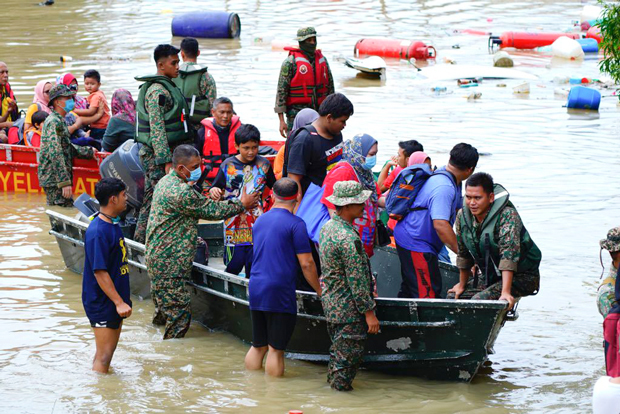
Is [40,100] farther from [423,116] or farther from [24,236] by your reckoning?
[423,116]

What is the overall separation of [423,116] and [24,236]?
30.8 feet

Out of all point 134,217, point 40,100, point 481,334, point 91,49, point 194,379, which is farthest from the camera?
point 91,49

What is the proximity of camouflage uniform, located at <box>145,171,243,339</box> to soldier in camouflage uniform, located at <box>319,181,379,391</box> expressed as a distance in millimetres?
1407

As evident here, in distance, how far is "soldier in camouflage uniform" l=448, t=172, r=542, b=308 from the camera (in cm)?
673

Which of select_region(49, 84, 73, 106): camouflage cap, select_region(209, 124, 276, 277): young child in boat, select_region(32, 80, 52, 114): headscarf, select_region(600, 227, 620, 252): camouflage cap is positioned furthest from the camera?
select_region(32, 80, 52, 114): headscarf

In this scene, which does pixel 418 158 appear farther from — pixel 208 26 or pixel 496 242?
pixel 208 26

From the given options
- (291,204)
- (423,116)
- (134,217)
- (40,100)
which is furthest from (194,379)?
(423,116)

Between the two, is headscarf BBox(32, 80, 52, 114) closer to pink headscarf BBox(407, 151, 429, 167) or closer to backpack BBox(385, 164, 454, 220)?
pink headscarf BBox(407, 151, 429, 167)

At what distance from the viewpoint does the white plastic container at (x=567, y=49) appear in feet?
80.0

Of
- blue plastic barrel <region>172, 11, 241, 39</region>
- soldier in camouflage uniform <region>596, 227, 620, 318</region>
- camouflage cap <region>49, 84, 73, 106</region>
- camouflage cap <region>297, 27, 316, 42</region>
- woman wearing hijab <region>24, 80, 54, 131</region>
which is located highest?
camouflage cap <region>297, 27, 316, 42</region>

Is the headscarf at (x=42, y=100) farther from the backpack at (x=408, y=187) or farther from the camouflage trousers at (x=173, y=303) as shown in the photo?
the backpack at (x=408, y=187)

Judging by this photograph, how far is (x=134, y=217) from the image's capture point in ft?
33.2

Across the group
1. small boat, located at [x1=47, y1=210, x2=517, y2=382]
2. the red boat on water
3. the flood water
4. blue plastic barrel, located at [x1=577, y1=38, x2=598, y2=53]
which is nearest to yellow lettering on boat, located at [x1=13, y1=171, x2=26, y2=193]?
the red boat on water

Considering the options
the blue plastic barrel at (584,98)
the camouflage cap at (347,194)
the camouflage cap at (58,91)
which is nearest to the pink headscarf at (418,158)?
the camouflage cap at (347,194)
